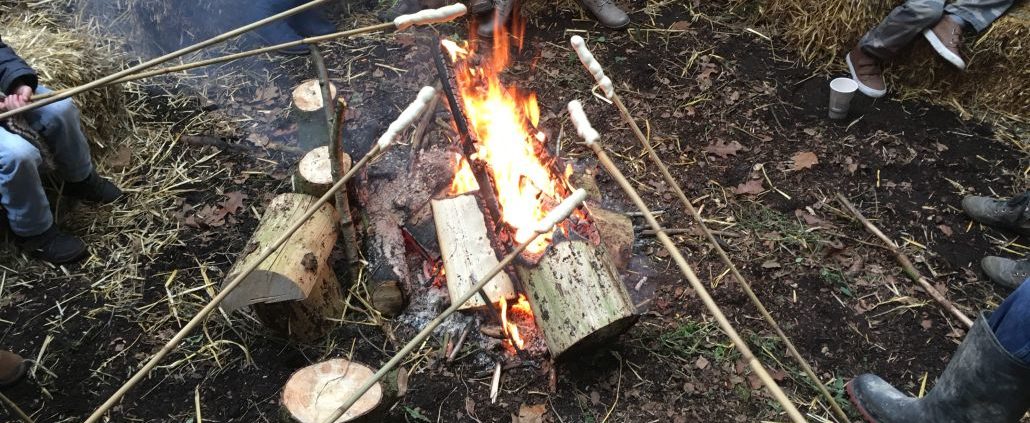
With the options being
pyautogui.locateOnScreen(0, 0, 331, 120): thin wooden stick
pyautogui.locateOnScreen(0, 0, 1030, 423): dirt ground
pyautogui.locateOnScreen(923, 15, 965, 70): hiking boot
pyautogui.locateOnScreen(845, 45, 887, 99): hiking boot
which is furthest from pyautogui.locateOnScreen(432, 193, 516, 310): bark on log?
pyautogui.locateOnScreen(923, 15, 965, 70): hiking boot

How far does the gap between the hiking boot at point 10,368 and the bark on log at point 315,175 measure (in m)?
1.79

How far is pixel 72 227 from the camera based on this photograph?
4.52 m

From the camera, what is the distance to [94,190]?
15.2ft

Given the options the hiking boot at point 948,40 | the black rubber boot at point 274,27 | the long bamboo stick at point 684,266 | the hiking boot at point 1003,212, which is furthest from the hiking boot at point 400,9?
the hiking boot at point 1003,212

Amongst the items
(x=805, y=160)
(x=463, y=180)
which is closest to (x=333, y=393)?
(x=463, y=180)

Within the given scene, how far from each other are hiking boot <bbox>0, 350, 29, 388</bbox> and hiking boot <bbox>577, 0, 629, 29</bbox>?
5.26 m

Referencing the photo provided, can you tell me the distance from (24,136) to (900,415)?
17.6 feet

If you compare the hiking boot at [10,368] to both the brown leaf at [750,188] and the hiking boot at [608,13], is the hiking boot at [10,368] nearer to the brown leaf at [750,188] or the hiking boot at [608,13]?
the brown leaf at [750,188]

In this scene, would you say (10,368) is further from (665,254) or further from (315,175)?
(665,254)

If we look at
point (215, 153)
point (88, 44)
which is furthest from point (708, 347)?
point (88, 44)

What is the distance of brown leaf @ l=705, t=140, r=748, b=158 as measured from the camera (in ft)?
16.5

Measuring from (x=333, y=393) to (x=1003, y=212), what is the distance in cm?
440

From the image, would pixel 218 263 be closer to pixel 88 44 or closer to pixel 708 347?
pixel 88 44

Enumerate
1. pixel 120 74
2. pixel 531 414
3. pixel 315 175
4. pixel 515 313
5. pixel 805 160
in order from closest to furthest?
pixel 120 74, pixel 531 414, pixel 515 313, pixel 315 175, pixel 805 160
